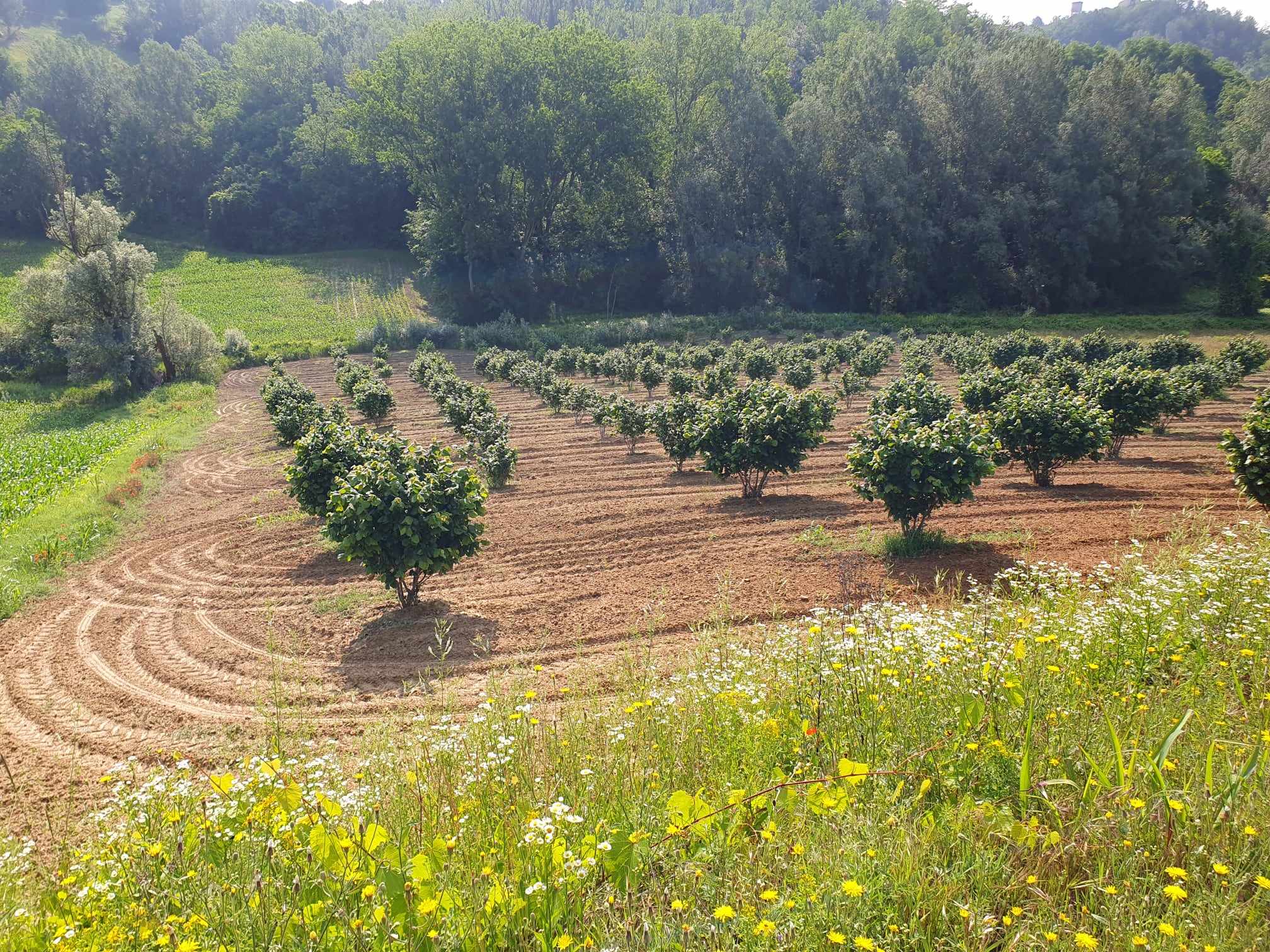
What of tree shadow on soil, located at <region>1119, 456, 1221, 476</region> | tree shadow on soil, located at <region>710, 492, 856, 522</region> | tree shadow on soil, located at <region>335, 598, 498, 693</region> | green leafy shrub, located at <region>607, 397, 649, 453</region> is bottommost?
tree shadow on soil, located at <region>335, 598, 498, 693</region>

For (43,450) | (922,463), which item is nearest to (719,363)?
(922,463)

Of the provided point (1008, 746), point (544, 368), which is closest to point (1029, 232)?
point (544, 368)

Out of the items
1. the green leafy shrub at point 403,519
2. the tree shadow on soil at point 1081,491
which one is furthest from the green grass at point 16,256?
the tree shadow on soil at point 1081,491

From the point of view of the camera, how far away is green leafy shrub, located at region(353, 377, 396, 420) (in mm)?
25438

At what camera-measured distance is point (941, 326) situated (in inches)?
1751

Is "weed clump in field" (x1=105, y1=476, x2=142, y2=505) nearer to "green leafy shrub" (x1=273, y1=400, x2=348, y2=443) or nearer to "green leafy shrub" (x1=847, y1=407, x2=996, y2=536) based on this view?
"green leafy shrub" (x1=273, y1=400, x2=348, y2=443)

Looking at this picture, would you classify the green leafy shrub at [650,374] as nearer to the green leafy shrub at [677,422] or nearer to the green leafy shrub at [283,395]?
the green leafy shrub at [677,422]

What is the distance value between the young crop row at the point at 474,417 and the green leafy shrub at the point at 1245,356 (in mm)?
24837

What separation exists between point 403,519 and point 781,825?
24.2 feet

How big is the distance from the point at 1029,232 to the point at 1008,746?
55599mm

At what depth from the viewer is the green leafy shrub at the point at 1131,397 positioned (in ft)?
53.4

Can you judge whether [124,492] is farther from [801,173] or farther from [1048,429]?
[801,173]

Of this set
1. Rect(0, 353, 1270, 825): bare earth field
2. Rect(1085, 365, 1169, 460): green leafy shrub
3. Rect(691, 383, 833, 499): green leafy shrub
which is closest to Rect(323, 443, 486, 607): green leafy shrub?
Rect(0, 353, 1270, 825): bare earth field

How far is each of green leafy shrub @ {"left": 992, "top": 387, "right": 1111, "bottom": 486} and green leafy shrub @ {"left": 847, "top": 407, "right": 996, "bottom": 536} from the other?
11.8ft
